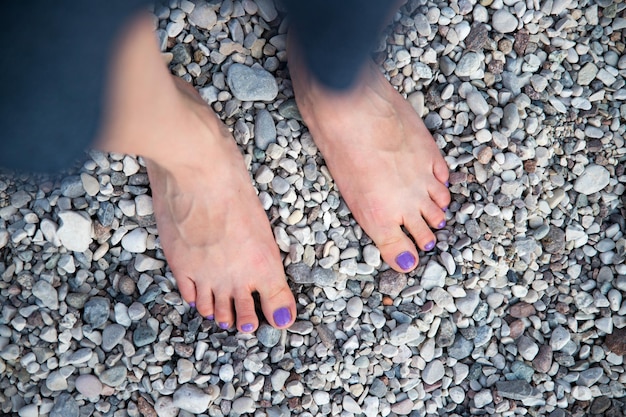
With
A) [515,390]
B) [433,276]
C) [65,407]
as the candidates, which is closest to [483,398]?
[515,390]

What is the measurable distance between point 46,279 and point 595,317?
135cm

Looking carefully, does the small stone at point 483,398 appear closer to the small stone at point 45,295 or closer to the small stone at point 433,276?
the small stone at point 433,276

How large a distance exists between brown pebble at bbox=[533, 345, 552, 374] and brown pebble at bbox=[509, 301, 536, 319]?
0.09 metres

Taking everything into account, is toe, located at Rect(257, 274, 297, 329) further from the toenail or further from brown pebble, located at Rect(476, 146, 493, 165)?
brown pebble, located at Rect(476, 146, 493, 165)

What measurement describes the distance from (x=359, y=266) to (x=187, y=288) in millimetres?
422

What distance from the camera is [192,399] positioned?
1.38 m

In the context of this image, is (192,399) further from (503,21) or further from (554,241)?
(503,21)

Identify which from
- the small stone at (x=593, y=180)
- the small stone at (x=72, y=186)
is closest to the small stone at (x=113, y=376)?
the small stone at (x=72, y=186)

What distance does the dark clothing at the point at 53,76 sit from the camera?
70 cm

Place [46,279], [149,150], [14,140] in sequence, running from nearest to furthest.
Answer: [14,140]
[149,150]
[46,279]

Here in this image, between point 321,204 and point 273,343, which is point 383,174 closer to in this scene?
point 321,204

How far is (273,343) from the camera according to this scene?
1.44m

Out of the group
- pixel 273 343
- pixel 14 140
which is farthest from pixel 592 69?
pixel 14 140

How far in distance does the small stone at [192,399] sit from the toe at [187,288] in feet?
0.67
